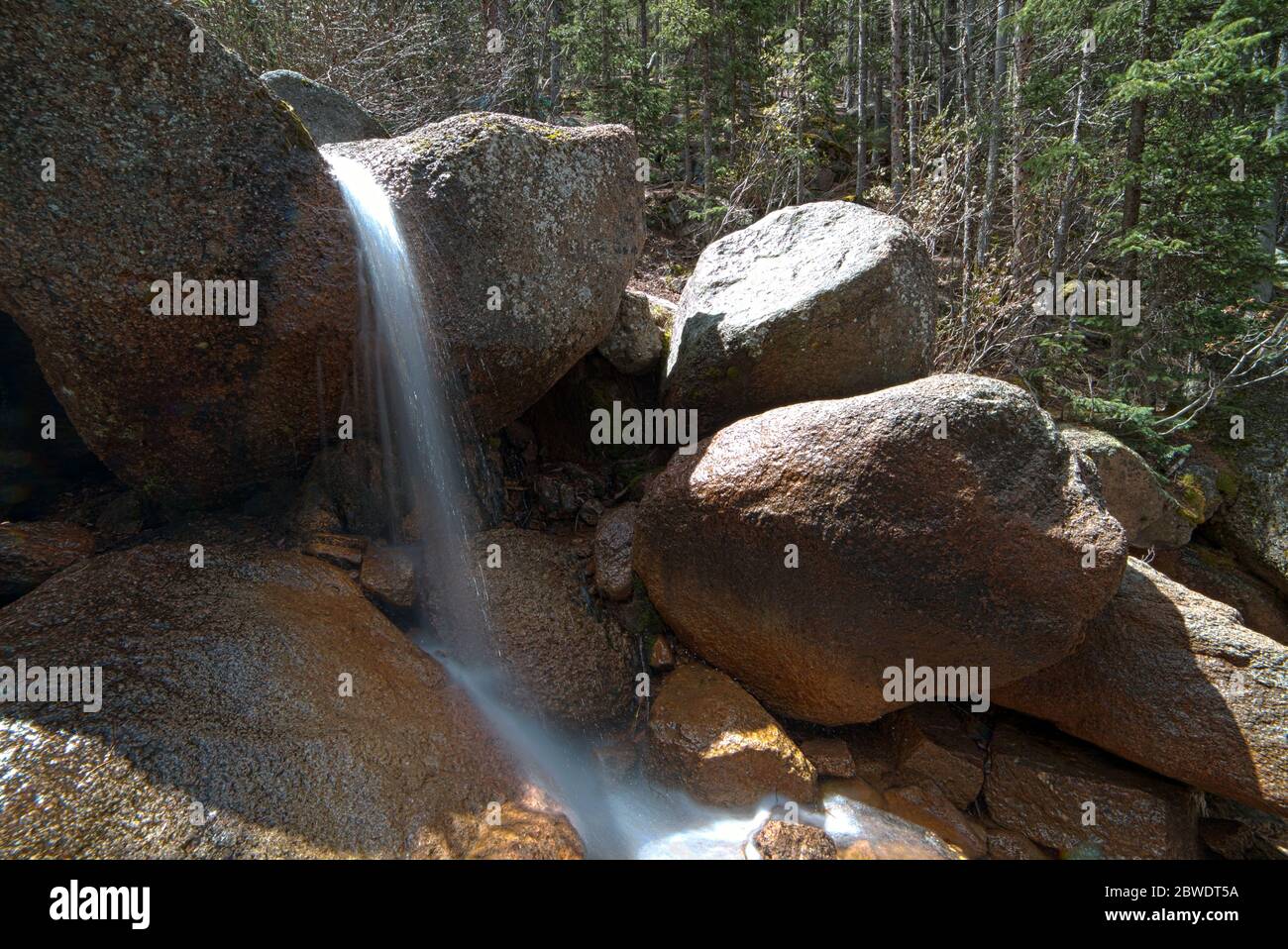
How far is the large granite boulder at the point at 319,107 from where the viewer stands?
23.4 feet

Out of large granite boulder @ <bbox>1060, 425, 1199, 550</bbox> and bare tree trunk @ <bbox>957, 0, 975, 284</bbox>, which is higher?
bare tree trunk @ <bbox>957, 0, 975, 284</bbox>

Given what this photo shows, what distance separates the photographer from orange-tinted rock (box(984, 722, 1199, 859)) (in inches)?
180

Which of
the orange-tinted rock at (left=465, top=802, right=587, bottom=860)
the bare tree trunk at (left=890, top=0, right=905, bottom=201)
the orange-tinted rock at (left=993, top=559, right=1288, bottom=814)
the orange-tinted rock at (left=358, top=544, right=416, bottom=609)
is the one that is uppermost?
the bare tree trunk at (left=890, top=0, right=905, bottom=201)

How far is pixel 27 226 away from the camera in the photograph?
3.94m

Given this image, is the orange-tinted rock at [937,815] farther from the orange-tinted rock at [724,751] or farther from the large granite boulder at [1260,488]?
the large granite boulder at [1260,488]

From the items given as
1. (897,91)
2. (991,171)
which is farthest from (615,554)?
(897,91)

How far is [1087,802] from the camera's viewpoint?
4703 millimetres

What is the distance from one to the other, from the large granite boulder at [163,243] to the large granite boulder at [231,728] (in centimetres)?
99

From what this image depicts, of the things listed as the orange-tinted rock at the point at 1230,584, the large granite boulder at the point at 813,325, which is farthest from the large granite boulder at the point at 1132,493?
the large granite boulder at the point at 813,325

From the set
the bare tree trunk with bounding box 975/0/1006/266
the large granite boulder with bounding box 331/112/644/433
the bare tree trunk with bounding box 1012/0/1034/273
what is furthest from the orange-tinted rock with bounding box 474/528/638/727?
the bare tree trunk with bounding box 975/0/1006/266

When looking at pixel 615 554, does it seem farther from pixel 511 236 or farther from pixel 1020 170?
pixel 1020 170

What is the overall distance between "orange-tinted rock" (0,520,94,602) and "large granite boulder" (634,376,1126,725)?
4.43 metres

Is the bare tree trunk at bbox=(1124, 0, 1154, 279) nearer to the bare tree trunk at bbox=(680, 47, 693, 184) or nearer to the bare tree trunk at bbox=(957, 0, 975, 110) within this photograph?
the bare tree trunk at bbox=(957, 0, 975, 110)

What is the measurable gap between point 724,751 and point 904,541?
1850 millimetres
